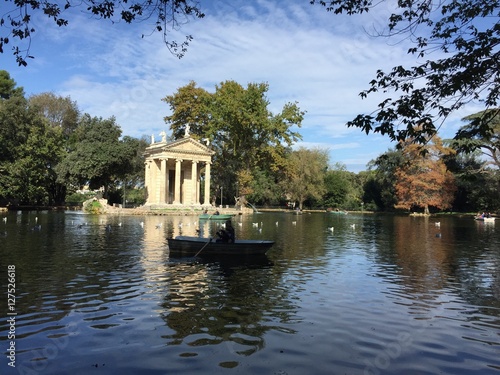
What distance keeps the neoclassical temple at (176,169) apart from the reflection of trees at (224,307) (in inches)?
2038

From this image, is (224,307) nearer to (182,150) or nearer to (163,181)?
(163,181)

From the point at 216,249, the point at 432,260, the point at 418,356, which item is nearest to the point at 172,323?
the point at 418,356

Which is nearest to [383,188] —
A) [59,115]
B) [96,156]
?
[96,156]

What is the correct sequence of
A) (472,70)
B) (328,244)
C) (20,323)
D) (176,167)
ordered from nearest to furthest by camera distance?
(472,70) → (20,323) → (328,244) → (176,167)

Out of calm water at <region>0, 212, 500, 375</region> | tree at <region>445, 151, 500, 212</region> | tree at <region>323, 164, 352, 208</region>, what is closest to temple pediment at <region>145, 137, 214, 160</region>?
tree at <region>323, 164, 352, 208</region>

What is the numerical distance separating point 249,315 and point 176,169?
59.1m

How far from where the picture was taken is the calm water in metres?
7.29

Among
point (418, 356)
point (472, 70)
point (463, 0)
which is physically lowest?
point (418, 356)

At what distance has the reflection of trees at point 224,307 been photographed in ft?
27.6

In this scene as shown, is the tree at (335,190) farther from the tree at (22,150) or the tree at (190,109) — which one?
the tree at (22,150)

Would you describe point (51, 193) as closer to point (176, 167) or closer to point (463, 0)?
point (176, 167)

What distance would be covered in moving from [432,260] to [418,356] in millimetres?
12844

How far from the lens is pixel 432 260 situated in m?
19.4

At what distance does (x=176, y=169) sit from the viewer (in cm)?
6756
